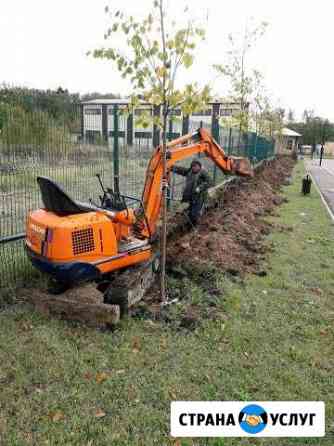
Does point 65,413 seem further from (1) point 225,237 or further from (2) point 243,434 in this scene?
(1) point 225,237

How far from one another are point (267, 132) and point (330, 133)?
216ft

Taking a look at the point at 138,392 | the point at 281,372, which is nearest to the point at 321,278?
the point at 281,372

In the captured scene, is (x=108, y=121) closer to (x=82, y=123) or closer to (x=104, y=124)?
(x=104, y=124)

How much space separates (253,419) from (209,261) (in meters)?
3.24

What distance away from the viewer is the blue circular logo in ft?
10.5

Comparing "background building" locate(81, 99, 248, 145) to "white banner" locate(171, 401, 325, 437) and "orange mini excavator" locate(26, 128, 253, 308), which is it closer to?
"orange mini excavator" locate(26, 128, 253, 308)

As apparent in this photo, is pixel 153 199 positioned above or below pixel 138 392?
above

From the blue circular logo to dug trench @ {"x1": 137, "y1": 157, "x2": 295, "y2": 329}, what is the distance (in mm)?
1312

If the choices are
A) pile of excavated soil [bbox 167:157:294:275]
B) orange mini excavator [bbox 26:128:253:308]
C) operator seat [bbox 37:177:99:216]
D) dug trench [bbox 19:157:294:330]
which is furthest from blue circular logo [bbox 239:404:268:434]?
pile of excavated soil [bbox 167:157:294:275]

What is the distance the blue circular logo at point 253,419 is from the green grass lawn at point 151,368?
Result: 0.38 ft

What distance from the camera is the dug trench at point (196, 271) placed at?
15.0ft

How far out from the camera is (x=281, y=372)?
3.85m

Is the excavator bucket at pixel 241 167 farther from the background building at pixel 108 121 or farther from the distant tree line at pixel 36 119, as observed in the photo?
the distant tree line at pixel 36 119

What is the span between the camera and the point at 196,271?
5.90m
